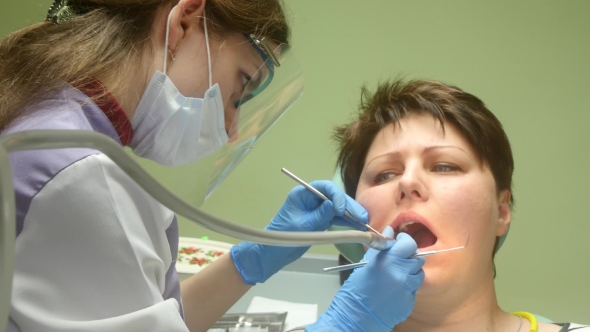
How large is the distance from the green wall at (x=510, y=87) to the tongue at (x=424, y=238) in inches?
43.8

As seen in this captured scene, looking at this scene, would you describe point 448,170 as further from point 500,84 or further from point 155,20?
point 500,84

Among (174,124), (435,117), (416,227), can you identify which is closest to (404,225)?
(416,227)

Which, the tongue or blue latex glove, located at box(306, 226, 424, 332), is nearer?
blue latex glove, located at box(306, 226, 424, 332)

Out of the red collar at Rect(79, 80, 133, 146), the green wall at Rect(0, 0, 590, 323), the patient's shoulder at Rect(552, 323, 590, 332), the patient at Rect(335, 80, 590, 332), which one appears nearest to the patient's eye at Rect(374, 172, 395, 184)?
the patient at Rect(335, 80, 590, 332)

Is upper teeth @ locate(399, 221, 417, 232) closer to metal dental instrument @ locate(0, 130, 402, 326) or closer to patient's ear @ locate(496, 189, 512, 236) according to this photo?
patient's ear @ locate(496, 189, 512, 236)

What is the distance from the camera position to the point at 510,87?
2.30 meters

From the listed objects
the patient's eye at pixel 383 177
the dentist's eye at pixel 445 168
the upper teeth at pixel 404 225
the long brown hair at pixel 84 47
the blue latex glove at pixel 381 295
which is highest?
the long brown hair at pixel 84 47

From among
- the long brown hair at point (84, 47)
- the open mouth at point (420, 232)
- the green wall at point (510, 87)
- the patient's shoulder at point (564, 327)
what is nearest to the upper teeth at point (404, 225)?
the open mouth at point (420, 232)

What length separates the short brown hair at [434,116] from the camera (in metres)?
1.43

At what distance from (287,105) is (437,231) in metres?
0.60

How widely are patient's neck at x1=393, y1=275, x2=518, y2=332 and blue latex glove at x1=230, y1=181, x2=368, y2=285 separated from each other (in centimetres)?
31

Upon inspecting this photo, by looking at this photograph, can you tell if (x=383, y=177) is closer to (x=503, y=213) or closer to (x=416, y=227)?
(x=416, y=227)

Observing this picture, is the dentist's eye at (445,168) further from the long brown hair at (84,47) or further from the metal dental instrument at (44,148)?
the metal dental instrument at (44,148)

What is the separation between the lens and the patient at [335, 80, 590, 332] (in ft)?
4.07
